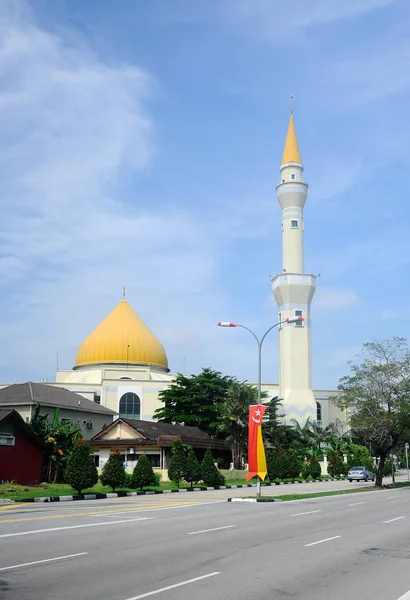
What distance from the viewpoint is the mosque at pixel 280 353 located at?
67.1m

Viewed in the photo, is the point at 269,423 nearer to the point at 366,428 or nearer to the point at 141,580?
the point at 366,428

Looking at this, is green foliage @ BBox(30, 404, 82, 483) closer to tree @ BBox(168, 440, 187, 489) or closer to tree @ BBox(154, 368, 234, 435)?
tree @ BBox(168, 440, 187, 489)

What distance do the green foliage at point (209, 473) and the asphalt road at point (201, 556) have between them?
18002mm

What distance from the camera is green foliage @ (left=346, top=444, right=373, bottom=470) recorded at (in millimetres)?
58969

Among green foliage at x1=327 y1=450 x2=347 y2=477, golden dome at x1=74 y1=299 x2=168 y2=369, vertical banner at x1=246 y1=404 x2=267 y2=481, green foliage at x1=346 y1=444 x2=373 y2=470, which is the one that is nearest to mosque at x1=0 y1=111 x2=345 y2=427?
golden dome at x1=74 y1=299 x2=168 y2=369

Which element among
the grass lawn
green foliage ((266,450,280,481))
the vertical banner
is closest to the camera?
the vertical banner

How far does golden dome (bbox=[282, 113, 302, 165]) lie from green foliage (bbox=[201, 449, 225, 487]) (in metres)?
41.1

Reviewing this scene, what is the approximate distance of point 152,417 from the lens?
69.3m

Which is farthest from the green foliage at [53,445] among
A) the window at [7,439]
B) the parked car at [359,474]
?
the parked car at [359,474]

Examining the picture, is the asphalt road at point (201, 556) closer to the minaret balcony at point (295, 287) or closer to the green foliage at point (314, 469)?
the green foliage at point (314, 469)

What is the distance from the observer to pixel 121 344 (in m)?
73.9

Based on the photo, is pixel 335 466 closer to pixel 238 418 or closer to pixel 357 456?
pixel 357 456

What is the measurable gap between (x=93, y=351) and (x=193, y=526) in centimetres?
6064

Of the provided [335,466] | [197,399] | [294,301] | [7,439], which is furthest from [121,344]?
[7,439]
